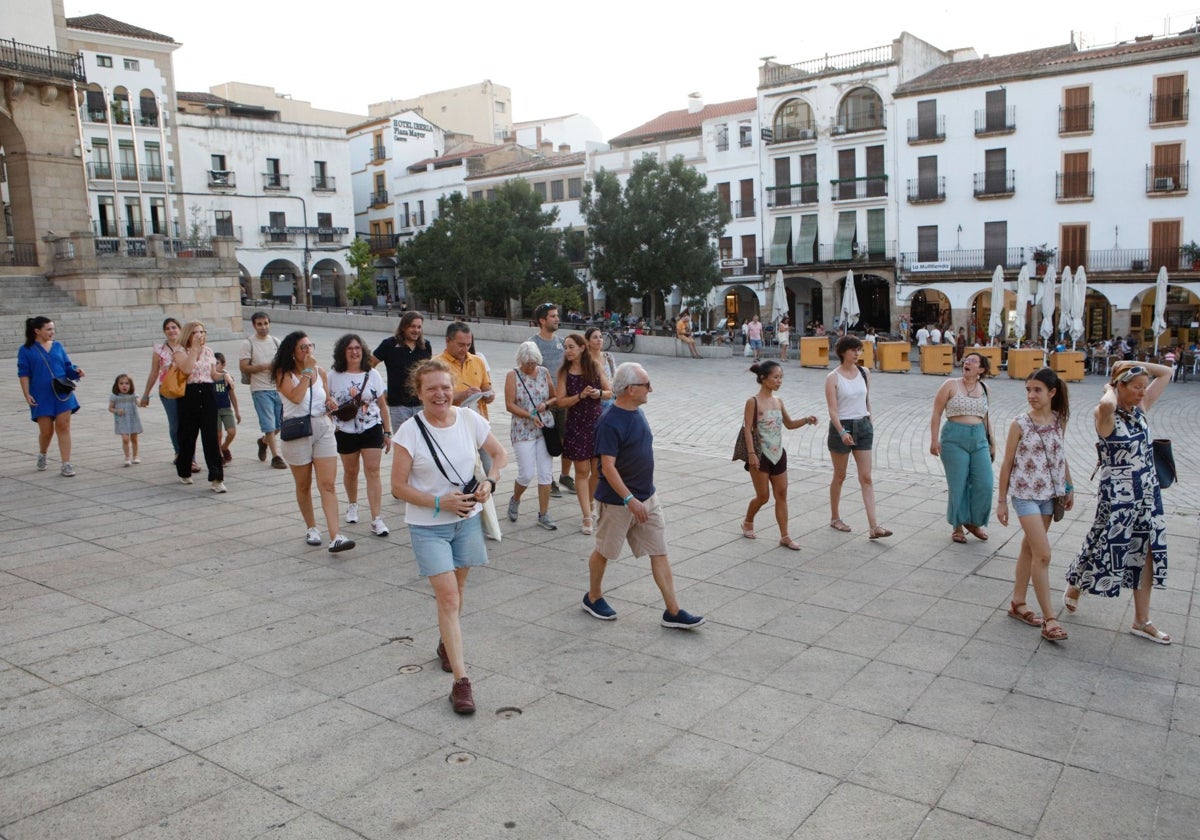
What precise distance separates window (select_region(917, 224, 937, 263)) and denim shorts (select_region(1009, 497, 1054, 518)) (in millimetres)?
38290

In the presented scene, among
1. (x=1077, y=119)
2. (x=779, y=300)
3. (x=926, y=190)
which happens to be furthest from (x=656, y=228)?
(x=1077, y=119)

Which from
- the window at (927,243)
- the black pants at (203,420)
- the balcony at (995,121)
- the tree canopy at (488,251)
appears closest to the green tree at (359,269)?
the tree canopy at (488,251)

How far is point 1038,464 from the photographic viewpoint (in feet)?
19.0

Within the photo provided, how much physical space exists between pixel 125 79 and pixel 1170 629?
5163 centimetres

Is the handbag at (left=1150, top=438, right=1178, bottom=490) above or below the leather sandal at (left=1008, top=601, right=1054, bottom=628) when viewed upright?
above

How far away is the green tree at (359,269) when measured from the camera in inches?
2032

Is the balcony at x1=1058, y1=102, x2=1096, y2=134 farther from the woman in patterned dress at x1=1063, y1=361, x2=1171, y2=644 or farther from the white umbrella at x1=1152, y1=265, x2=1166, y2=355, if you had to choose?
the woman in patterned dress at x1=1063, y1=361, x2=1171, y2=644

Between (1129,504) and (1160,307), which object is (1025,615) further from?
(1160,307)

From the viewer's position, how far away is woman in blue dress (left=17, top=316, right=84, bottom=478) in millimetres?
9797

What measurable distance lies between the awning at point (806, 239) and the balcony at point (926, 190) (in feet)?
15.3

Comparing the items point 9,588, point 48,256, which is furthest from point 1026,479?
point 48,256

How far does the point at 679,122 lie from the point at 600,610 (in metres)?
48.7

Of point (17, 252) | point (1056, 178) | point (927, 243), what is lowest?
point (927, 243)

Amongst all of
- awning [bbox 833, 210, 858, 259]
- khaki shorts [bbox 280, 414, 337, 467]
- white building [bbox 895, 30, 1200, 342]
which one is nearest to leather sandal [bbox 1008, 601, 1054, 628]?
khaki shorts [bbox 280, 414, 337, 467]
